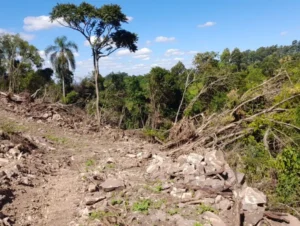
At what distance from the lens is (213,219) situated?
392 centimetres

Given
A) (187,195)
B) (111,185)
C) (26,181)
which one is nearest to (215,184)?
(187,195)

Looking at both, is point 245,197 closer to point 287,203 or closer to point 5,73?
point 287,203

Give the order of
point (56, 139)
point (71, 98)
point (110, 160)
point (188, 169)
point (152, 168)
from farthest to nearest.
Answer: point (71, 98) < point (56, 139) < point (110, 160) < point (152, 168) < point (188, 169)

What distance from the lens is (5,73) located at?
20672mm

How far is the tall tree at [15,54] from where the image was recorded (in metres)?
19.3

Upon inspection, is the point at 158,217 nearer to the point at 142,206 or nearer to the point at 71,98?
the point at 142,206

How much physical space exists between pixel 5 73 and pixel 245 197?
65.8 ft

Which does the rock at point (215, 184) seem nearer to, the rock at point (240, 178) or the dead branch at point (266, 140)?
the rock at point (240, 178)

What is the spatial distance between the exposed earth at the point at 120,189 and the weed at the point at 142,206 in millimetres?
13

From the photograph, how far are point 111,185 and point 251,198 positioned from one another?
202cm

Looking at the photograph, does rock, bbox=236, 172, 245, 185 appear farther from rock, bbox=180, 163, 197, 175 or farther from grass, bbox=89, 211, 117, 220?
grass, bbox=89, 211, 117, 220

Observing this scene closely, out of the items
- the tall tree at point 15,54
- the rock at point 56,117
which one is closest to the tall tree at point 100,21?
the rock at point 56,117

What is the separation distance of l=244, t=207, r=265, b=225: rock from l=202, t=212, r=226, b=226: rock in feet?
1.21

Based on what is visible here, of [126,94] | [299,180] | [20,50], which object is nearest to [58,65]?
[20,50]
